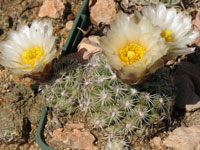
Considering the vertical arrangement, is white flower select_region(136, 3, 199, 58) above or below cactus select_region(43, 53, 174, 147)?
above

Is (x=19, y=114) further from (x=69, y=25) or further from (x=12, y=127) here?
(x=69, y=25)

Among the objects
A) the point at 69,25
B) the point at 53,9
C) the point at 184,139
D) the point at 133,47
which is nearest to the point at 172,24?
the point at 133,47

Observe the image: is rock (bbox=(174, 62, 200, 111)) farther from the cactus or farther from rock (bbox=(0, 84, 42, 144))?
rock (bbox=(0, 84, 42, 144))

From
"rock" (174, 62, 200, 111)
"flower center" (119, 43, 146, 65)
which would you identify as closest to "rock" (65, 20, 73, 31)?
"rock" (174, 62, 200, 111)

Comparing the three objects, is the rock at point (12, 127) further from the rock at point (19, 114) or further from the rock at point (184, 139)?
the rock at point (184, 139)

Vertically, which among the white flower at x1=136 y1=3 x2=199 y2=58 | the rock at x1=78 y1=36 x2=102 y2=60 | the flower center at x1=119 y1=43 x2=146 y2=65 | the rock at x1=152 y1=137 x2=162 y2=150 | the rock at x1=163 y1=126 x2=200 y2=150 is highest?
the white flower at x1=136 y1=3 x2=199 y2=58

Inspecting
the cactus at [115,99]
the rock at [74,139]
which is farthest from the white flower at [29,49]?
the rock at [74,139]

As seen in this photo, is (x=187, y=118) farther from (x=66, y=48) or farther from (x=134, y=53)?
(x=66, y=48)

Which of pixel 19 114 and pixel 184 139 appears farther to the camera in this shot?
pixel 19 114
